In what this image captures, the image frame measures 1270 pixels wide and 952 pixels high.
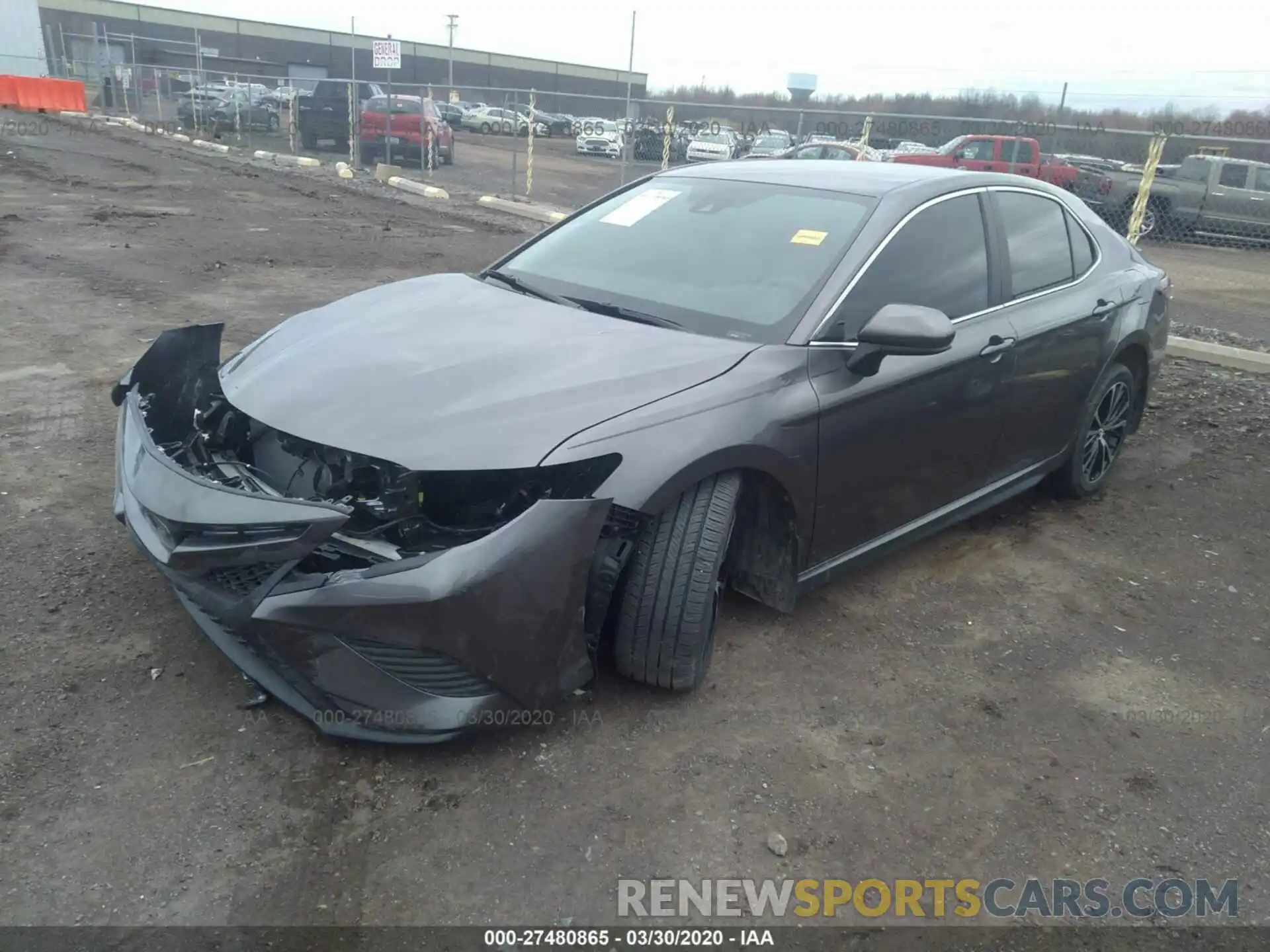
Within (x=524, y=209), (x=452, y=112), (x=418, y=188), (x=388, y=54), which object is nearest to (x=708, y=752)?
(x=524, y=209)

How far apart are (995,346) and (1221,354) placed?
5.11 m

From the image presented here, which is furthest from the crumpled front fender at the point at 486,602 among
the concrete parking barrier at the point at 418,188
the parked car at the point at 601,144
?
the parked car at the point at 601,144

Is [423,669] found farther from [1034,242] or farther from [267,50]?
[267,50]

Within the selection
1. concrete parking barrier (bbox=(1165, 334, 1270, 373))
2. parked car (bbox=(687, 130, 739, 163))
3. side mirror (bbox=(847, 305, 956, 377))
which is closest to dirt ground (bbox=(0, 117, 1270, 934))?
side mirror (bbox=(847, 305, 956, 377))

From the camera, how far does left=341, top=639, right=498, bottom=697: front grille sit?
99.1 inches

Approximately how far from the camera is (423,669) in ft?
8.43

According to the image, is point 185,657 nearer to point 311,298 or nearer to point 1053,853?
point 1053,853

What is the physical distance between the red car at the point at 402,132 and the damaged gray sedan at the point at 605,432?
1717cm

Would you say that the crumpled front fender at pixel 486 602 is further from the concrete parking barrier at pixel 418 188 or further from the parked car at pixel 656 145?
the parked car at pixel 656 145

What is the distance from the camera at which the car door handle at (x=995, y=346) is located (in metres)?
3.83

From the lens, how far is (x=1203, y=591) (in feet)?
13.7

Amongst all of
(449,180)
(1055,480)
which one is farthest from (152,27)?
(1055,480)

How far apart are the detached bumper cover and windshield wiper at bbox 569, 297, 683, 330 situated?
3.18 ft
